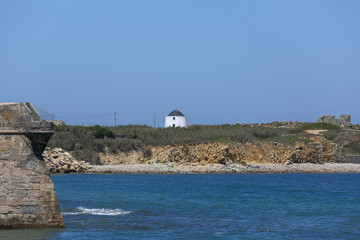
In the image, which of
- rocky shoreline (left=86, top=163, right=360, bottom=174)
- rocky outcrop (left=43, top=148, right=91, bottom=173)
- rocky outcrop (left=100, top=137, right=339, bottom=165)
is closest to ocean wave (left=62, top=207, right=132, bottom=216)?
rocky outcrop (left=43, top=148, right=91, bottom=173)

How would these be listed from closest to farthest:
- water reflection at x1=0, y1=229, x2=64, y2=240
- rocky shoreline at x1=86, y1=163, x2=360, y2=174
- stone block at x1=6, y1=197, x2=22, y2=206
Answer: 1. water reflection at x1=0, y1=229, x2=64, y2=240
2. stone block at x1=6, y1=197, x2=22, y2=206
3. rocky shoreline at x1=86, y1=163, x2=360, y2=174

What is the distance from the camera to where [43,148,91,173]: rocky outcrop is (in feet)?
146

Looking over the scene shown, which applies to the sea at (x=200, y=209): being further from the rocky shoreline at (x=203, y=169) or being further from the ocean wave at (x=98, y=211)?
the rocky shoreline at (x=203, y=169)

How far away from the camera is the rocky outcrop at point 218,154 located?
50.4 metres

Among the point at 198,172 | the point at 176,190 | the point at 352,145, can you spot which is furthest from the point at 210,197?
the point at 352,145

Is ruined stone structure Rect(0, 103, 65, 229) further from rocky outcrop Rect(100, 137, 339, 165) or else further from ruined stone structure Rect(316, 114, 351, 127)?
ruined stone structure Rect(316, 114, 351, 127)

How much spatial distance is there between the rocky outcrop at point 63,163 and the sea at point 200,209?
10.6 ft

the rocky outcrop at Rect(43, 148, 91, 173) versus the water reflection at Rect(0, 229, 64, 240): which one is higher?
the rocky outcrop at Rect(43, 148, 91, 173)

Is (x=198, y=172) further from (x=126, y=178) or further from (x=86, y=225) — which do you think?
(x=86, y=225)

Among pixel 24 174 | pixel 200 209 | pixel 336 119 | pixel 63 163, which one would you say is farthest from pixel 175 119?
pixel 24 174

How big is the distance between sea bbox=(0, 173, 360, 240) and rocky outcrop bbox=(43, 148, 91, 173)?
323 cm

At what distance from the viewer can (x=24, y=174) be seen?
611 inches

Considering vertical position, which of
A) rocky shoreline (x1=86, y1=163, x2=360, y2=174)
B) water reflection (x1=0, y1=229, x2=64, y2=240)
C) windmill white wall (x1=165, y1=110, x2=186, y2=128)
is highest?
windmill white wall (x1=165, y1=110, x2=186, y2=128)

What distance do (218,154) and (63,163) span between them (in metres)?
14.6
